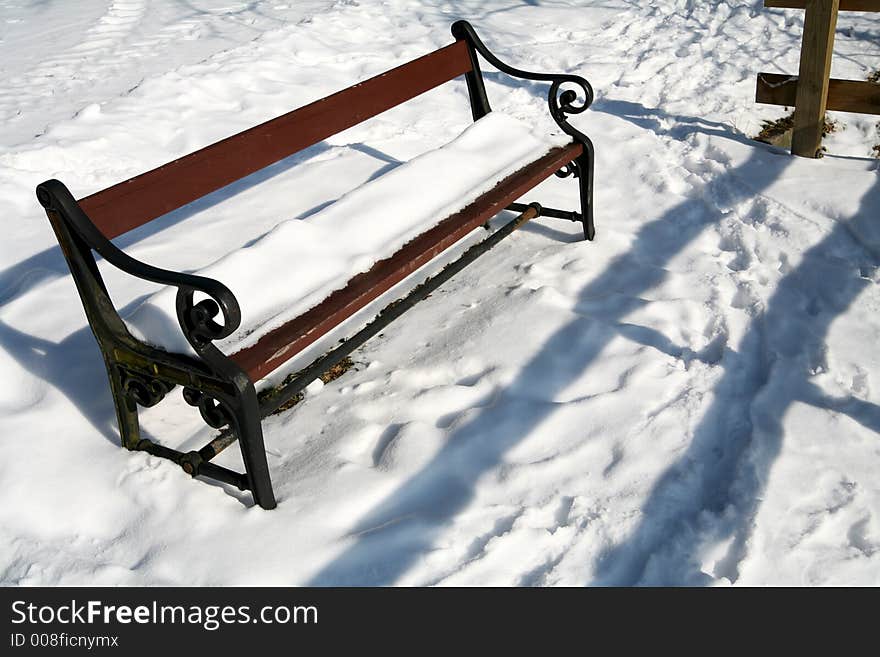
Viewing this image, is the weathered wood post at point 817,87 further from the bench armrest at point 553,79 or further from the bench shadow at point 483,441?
the bench armrest at point 553,79

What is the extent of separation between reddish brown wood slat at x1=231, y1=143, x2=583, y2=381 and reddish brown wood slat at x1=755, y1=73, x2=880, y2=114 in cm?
185

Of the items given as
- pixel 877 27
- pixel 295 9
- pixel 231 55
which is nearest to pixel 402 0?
pixel 295 9

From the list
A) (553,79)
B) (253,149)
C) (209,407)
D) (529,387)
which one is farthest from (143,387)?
(553,79)

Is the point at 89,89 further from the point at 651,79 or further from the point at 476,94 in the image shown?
the point at 651,79

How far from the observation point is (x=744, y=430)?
3.10 m

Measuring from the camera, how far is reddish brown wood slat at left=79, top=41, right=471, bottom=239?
289 cm

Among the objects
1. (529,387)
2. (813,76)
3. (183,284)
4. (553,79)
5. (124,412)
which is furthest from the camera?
(813,76)

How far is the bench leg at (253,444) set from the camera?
261 centimetres

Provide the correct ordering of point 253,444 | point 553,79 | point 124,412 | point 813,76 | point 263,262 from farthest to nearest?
point 813,76 → point 553,79 → point 263,262 → point 124,412 → point 253,444

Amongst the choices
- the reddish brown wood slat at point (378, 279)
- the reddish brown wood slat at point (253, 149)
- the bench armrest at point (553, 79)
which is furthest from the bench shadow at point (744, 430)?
the reddish brown wood slat at point (253, 149)

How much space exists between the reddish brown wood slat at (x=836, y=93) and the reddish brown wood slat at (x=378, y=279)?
1.85 metres

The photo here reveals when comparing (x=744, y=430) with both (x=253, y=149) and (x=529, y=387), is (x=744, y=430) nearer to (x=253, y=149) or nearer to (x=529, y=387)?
(x=529, y=387)

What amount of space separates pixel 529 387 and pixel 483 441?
369 millimetres

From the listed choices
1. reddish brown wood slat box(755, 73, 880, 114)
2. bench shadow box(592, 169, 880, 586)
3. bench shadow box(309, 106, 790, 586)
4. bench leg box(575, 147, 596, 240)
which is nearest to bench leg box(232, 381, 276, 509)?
bench shadow box(309, 106, 790, 586)
